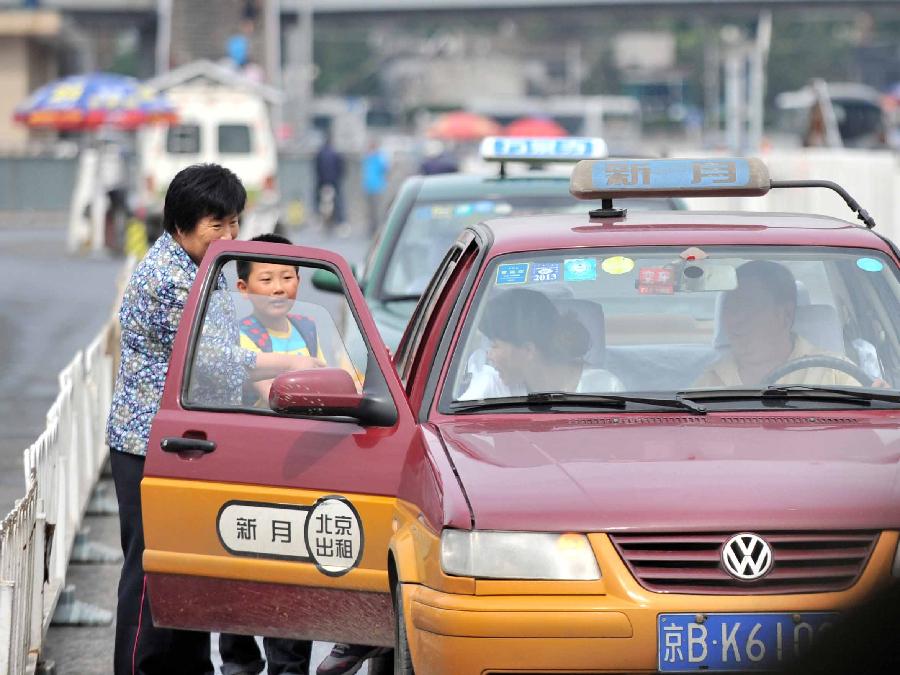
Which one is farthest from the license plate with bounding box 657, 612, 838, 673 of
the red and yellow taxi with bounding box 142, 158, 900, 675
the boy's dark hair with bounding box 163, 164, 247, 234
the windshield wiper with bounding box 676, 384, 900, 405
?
the boy's dark hair with bounding box 163, 164, 247, 234

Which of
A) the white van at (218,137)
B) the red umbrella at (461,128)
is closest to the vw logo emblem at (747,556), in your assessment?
the white van at (218,137)

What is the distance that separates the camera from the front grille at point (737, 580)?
14.5 feet

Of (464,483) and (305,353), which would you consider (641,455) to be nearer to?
(464,483)

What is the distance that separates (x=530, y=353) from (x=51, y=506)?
10.1 ft

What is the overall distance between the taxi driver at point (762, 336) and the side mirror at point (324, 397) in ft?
3.01

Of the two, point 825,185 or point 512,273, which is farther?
point 825,185

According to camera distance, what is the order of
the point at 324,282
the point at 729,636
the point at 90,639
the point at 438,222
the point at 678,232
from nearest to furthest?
the point at 729,636
the point at 678,232
the point at 90,639
the point at 324,282
the point at 438,222

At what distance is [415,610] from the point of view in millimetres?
4664

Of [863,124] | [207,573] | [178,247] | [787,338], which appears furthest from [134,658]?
[863,124]

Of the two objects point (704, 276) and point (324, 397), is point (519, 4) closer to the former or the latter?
point (704, 276)

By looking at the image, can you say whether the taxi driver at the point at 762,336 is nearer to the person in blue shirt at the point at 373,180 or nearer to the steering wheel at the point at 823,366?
the steering wheel at the point at 823,366

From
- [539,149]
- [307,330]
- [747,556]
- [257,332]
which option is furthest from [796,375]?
[539,149]

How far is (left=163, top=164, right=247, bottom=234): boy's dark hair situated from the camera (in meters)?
6.02

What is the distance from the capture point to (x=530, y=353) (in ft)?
17.9
